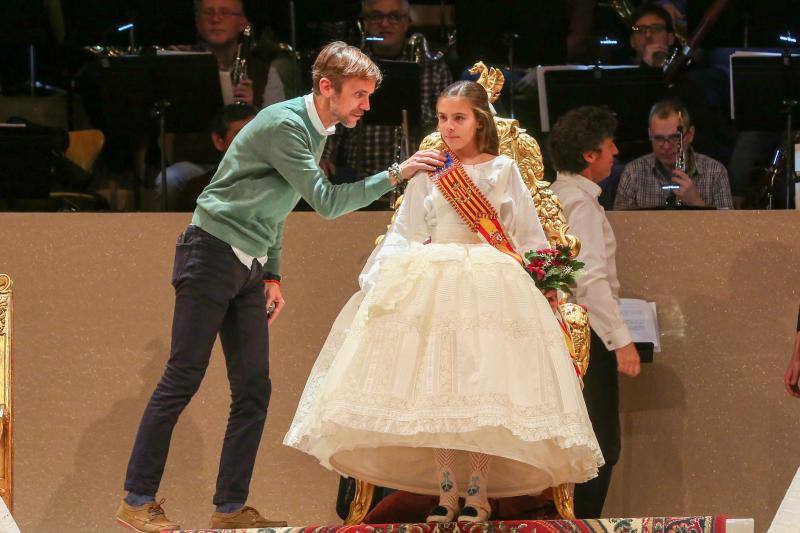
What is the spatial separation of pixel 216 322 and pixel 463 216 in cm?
80

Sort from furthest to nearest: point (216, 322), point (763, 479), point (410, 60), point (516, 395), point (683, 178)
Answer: point (410, 60) → point (683, 178) → point (763, 479) → point (216, 322) → point (516, 395)

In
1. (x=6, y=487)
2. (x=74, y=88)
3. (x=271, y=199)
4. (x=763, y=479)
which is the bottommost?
(x=763, y=479)

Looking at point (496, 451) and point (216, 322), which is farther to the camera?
point (216, 322)

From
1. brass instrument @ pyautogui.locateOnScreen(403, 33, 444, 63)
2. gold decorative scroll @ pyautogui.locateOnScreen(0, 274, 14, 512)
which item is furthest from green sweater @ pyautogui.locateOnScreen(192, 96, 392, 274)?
brass instrument @ pyautogui.locateOnScreen(403, 33, 444, 63)

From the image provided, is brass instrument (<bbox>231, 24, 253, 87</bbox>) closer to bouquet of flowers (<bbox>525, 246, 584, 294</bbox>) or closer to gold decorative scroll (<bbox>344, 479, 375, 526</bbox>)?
bouquet of flowers (<bbox>525, 246, 584, 294</bbox>)

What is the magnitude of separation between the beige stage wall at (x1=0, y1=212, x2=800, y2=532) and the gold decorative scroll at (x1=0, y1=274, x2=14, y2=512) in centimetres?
79

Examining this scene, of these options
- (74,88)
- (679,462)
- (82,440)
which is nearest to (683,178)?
(679,462)

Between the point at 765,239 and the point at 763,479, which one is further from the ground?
the point at 765,239

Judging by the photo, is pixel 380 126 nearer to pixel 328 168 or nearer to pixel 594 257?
pixel 328 168

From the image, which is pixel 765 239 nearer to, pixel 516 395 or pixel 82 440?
pixel 516 395

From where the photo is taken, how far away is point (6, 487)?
3664mm

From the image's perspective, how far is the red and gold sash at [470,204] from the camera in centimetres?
380

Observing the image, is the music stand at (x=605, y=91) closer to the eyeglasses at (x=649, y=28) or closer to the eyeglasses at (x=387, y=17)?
the eyeglasses at (x=649, y=28)

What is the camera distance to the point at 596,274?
4188 millimetres
